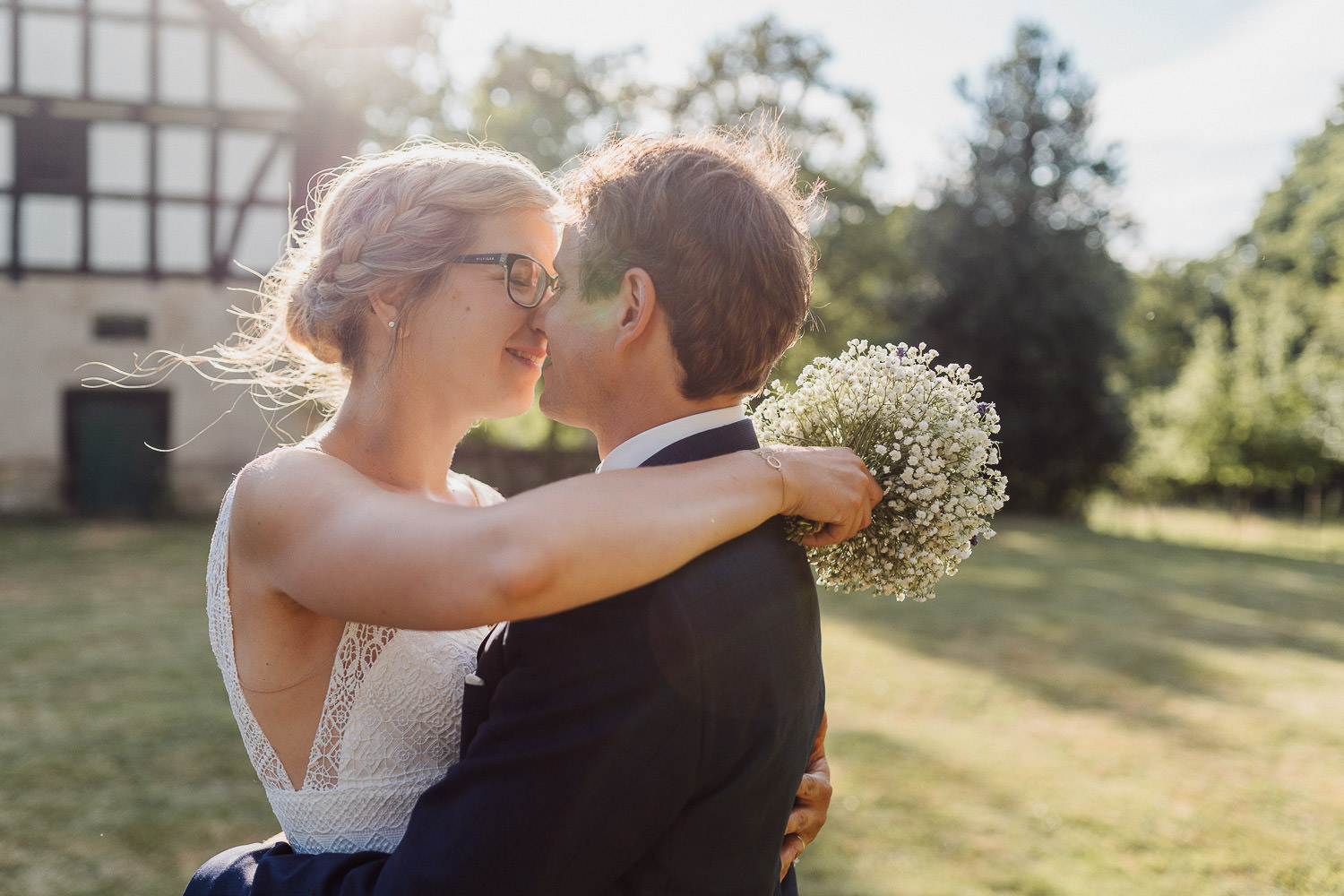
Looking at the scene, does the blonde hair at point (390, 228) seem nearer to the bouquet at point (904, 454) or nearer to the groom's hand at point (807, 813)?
the bouquet at point (904, 454)

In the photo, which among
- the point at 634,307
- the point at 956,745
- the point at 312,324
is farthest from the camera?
the point at 956,745

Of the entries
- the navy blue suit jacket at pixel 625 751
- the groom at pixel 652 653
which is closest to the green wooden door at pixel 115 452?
the groom at pixel 652 653

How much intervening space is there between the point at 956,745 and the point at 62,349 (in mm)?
17473

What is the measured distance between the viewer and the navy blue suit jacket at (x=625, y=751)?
1.47 meters

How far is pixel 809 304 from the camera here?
1864mm

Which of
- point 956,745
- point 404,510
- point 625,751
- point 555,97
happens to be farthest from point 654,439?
point 555,97

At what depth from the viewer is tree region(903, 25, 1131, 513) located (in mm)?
25984

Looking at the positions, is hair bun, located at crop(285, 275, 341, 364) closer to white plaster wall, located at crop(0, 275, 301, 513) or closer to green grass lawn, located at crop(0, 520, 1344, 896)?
green grass lawn, located at crop(0, 520, 1344, 896)

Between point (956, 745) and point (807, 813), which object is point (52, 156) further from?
point (807, 813)

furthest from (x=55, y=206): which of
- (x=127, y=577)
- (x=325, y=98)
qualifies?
(x=127, y=577)

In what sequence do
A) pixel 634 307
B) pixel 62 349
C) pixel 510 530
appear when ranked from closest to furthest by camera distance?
pixel 510 530, pixel 634 307, pixel 62 349

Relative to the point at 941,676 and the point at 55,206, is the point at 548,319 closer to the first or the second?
the point at 941,676

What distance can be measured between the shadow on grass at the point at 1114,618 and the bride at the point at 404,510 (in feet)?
25.7

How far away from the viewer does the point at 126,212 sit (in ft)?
58.1
